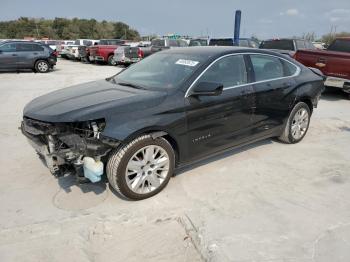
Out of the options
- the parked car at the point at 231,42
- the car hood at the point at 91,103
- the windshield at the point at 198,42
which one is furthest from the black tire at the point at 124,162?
the windshield at the point at 198,42

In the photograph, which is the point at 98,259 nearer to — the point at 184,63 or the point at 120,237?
the point at 120,237

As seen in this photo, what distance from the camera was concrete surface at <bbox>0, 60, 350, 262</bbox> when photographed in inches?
110

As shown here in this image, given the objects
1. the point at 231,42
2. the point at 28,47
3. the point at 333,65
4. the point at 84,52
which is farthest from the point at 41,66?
the point at 333,65

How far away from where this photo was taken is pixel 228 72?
4246 millimetres

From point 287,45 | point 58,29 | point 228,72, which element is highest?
point 58,29

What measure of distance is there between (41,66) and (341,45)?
13307 millimetres

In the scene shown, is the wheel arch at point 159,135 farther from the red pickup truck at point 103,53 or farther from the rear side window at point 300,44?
the red pickup truck at point 103,53

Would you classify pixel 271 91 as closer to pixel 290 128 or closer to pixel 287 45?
pixel 290 128

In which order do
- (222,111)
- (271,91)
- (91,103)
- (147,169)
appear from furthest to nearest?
(271,91) < (222,111) < (147,169) < (91,103)

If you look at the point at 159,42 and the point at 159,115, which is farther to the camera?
the point at 159,42

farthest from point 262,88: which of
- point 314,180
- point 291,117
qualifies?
point 314,180

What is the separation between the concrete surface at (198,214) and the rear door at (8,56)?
12.3 metres

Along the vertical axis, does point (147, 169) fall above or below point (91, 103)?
below

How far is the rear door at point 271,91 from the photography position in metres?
4.56
